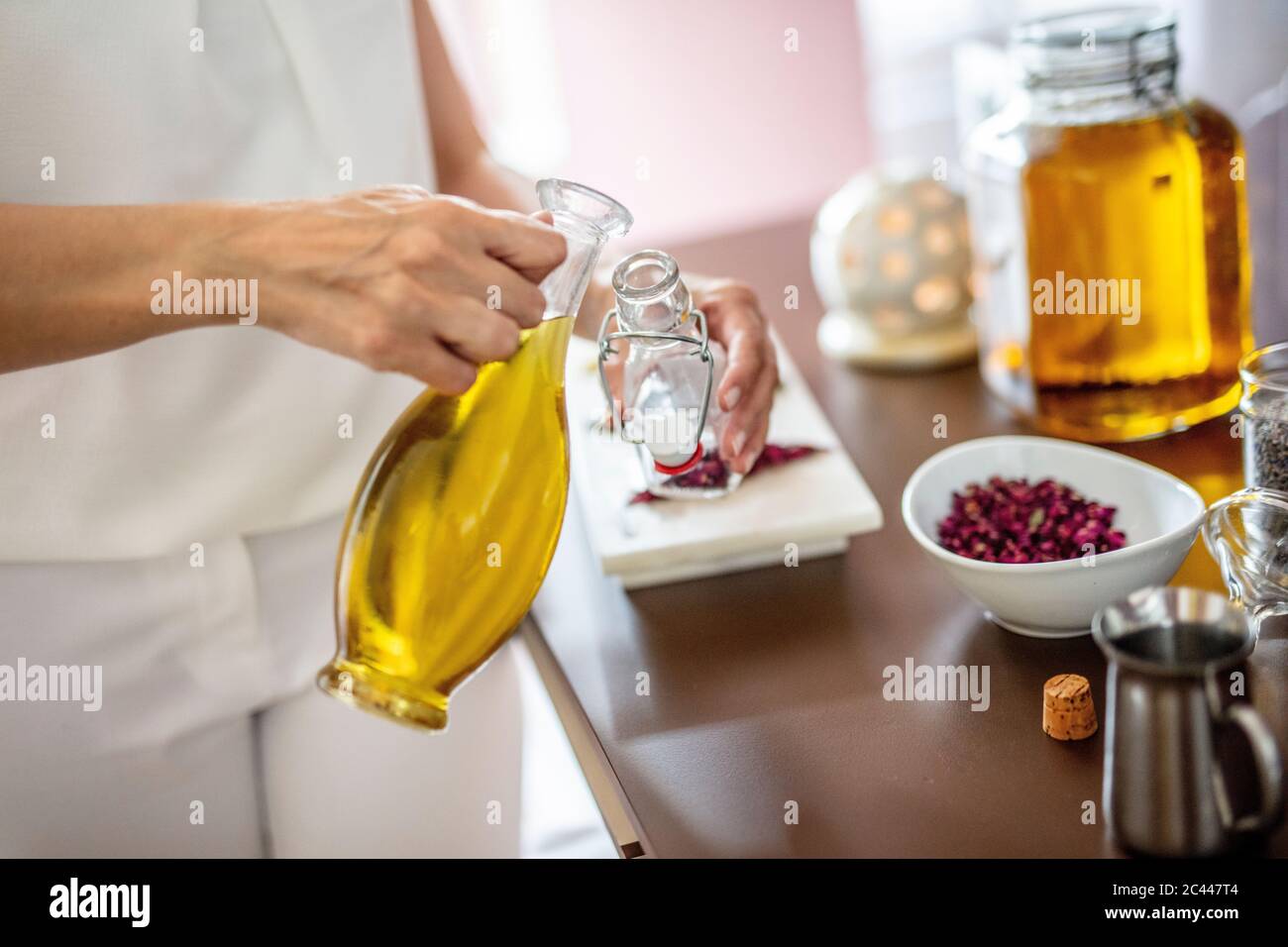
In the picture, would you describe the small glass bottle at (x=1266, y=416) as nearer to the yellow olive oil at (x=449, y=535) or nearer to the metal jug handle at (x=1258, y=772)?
the metal jug handle at (x=1258, y=772)

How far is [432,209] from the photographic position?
605 millimetres

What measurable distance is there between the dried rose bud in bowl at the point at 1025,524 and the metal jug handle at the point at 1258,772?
9.0 inches

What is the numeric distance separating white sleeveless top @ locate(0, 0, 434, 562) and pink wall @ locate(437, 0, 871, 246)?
2197mm

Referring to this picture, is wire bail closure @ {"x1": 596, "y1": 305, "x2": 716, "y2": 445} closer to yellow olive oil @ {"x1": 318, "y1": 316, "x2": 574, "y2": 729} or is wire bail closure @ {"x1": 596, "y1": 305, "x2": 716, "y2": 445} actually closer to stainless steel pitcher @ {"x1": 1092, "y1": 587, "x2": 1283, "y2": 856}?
yellow olive oil @ {"x1": 318, "y1": 316, "x2": 574, "y2": 729}

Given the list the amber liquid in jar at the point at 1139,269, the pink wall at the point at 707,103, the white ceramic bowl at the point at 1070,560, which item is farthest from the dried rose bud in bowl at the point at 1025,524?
the pink wall at the point at 707,103

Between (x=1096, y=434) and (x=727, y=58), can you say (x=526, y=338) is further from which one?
(x=727, y=58)

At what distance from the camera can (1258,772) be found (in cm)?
51

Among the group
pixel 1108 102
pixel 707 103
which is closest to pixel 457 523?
pixel 1108 102

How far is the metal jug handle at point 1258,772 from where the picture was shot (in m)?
0.49

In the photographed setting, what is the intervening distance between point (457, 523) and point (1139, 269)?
0.54 meters

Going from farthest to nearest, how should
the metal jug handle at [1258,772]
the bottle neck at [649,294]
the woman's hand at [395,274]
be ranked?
the bottle neck at [649,294] < the woman's hand at [395,274] < the metal jug handle at [1258,772]

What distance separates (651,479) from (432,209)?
315 mm

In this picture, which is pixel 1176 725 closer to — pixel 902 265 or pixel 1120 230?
pixel 1120 230

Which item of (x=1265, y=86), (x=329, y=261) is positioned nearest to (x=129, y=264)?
(x=329, y=261)
